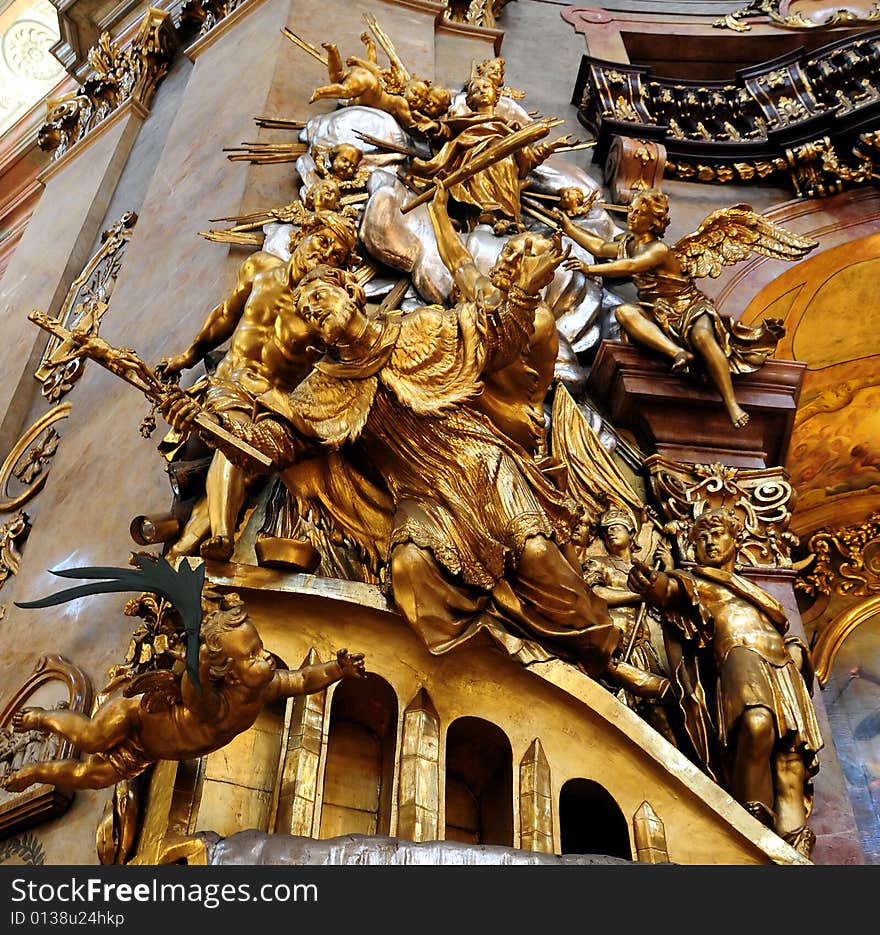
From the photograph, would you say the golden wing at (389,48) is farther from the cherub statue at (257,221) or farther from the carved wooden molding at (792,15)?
the carved wooden molding at (792,15)

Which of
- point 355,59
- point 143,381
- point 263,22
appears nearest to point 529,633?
point 143,381

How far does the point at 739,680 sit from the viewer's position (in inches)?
145

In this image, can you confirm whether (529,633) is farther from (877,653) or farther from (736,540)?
(877,653)

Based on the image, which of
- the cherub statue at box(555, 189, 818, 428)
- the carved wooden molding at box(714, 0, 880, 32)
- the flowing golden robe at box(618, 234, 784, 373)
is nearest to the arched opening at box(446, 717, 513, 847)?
the cherub statue at box(555, 189, 818, 428)

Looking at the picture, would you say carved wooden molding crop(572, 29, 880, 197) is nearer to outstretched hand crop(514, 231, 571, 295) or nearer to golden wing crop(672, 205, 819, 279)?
golden wing crop(672, 205, 819, 279)

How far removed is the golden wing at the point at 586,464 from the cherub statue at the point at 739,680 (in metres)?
0.47

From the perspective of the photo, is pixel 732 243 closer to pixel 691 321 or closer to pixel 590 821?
pixel 691 321

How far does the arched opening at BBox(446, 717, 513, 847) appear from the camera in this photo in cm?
326

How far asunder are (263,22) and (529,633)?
4.61 meters

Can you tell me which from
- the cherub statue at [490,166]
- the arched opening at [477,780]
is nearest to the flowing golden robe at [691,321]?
the cherub statue at [490,166]

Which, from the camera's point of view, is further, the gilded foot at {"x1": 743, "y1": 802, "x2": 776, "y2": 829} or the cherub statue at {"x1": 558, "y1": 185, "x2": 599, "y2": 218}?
the cherub statue at {"x1": 558, "y1": 185, "x2": 599, "y2": 218}

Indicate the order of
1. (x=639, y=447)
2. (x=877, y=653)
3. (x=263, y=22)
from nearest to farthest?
1. (x=639, y=447)
2. (x=263, y=22)
3. (x=877, y=653)

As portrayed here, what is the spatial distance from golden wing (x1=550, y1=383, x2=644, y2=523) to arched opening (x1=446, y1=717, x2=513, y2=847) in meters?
1.31
